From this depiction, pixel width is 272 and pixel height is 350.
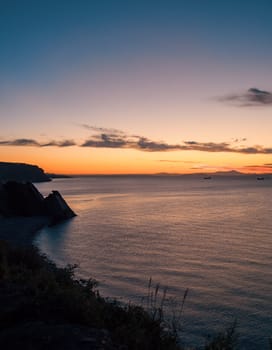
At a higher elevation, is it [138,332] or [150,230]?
[138,332]

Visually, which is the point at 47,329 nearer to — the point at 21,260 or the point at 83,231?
the point at 21,260

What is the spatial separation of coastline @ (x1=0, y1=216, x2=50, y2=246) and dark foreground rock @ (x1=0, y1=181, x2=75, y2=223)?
2.24 meters

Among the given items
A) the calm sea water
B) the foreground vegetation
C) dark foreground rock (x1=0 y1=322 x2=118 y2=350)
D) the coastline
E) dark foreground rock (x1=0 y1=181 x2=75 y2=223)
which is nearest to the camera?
dark foreground rock (x1=0 y1=322 x2=118 y2=350)

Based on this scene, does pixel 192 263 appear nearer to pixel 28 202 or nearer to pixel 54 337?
pixel 54 337

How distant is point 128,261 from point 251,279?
10.6 meters

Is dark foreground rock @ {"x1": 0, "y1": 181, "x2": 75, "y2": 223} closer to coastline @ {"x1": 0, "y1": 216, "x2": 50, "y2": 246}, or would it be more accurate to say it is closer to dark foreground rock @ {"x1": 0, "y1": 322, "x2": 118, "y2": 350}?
coastline @ {"x1": 0, "y1": 216, "x2": 50, "y2": 246}

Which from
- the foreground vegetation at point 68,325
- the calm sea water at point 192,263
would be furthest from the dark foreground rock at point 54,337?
the calm sea water at point 192,263

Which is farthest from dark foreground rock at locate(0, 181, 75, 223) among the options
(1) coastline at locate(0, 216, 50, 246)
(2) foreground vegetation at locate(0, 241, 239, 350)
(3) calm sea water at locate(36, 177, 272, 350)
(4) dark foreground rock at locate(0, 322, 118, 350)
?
(4) dark foreground rock at locate(0, 322, 118, 350)

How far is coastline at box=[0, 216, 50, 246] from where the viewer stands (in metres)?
41.3

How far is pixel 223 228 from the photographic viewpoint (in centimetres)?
5031

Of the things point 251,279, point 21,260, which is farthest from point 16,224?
point 251,279

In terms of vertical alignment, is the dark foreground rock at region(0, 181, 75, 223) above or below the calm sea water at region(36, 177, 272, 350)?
above

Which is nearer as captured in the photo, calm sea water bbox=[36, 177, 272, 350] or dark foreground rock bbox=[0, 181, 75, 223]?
calm sea water bbox=[36, 177, 272, 350]

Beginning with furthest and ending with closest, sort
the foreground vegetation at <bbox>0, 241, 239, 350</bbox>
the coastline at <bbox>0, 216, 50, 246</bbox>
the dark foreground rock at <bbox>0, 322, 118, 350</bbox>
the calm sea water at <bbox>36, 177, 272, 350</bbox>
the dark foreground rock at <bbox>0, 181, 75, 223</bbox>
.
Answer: the dark foreground rock at <bbox>0, 181, 75, 223</bbox> → the coastline at <bbox>0, 216, 50, 246</bbox> → the calm sea water at <bbox>36, 177, 272, 350</bbox> → the foreground vegetation at <bbox>0, 241, 239, 350</bbox> → the dark foreground rock at <bbox>0, 322, 118, 350</bbox>
